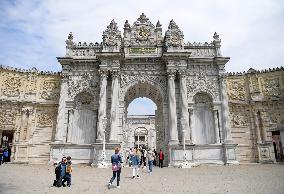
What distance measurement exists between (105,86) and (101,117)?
3.11 meters

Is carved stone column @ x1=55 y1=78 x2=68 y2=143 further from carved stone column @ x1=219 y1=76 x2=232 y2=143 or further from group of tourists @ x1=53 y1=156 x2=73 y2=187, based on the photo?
carved stone column @ x1=219 y1=76 x2=232 y2=143

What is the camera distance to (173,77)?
24.7 metres

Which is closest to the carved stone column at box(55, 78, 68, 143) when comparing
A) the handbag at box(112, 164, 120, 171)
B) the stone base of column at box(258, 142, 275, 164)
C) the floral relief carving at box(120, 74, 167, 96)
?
the floral relief carving at box(120, 74, 167, 96)

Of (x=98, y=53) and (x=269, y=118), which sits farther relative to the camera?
(x=269, y=118)

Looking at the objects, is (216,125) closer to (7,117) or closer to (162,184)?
(162,184)

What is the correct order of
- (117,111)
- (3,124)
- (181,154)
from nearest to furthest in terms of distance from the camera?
(181,154) → (117,111) → (3,124)

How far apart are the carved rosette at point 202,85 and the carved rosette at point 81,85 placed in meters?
9.51

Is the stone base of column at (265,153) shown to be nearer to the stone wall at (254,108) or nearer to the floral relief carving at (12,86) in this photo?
the stone wall at (254,108)

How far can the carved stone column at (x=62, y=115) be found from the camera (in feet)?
78.4

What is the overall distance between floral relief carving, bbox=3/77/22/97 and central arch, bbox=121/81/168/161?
1160 centimetres

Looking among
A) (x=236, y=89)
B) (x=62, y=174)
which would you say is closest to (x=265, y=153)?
(x=236, y=89)

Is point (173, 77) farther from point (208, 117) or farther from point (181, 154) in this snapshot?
point (181, 154)

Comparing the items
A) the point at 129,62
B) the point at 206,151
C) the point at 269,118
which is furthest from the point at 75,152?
the point at 269,118

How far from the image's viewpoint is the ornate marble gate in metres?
23.4
